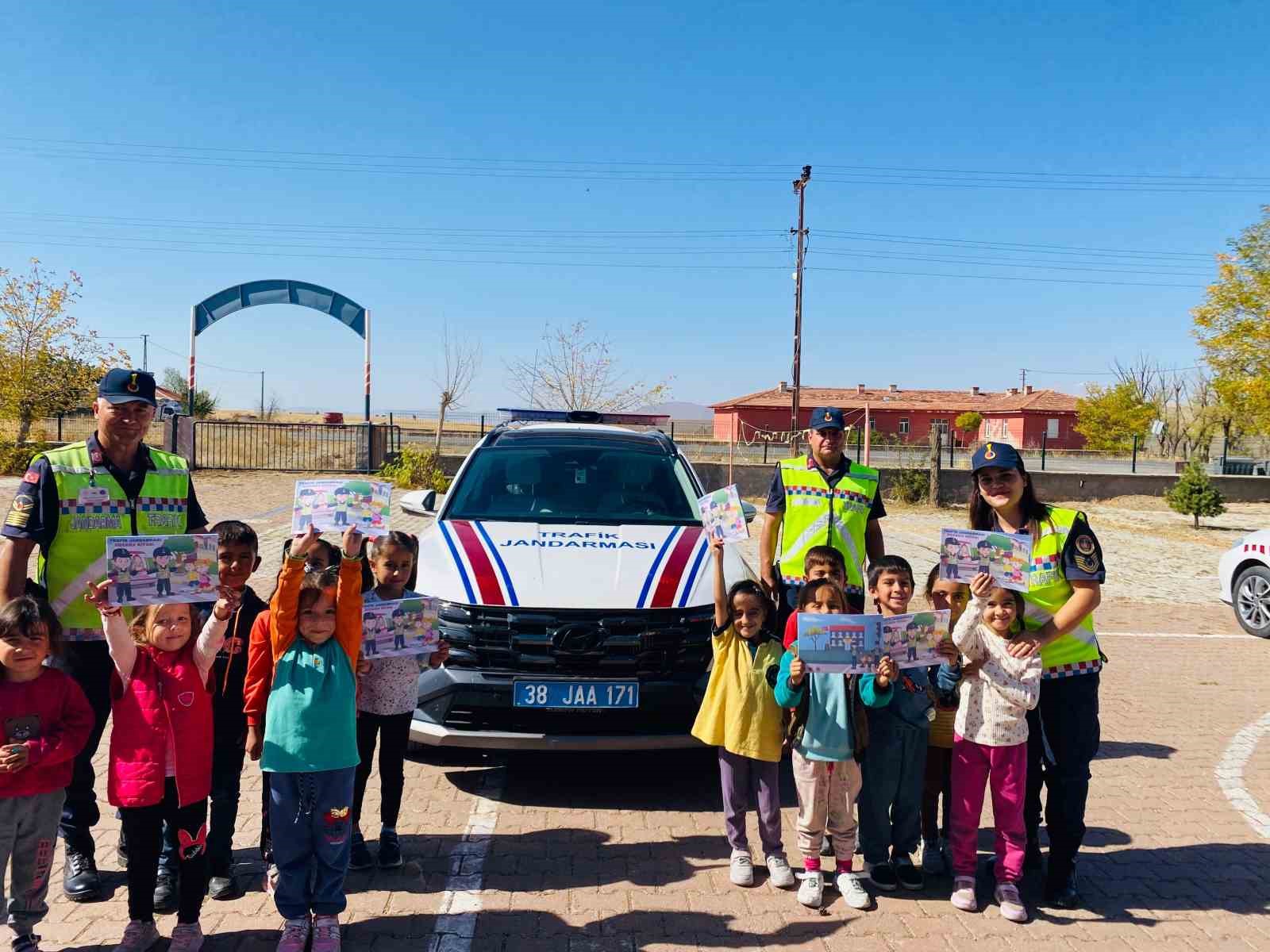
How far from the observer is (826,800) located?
11.7ft

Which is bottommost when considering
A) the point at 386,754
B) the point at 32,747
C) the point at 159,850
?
the point at 159,850

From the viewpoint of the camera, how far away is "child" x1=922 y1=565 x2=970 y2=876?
3.67 metres

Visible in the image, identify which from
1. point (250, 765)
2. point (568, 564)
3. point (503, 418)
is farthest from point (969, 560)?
point (503, 418)

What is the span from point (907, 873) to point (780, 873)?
20.2 inches

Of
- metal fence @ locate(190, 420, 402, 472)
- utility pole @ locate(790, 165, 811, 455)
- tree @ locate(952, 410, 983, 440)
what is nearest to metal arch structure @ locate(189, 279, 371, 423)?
metal fence @ locate(190, 420, 402, 472)

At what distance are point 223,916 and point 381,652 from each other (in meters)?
1.08

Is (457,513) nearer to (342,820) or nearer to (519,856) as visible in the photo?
(519,856)

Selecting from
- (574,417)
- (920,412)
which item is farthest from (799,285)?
(920,412)

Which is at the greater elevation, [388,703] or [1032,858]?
[388,703]

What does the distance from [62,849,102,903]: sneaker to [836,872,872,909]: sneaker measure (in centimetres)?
278

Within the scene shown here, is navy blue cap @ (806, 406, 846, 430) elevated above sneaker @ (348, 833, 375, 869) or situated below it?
above

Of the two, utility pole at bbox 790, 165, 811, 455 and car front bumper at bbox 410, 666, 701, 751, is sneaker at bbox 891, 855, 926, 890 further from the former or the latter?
utility pole at bbox 790, 165, 811, 455

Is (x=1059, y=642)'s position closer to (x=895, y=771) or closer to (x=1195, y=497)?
(x=895, y=771)

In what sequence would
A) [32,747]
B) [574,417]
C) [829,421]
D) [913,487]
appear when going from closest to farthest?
[32,747]
[829,421]
[574,417]
[913,487]
